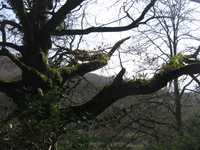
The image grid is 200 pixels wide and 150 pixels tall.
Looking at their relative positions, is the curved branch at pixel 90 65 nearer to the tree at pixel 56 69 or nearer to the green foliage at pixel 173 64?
the tree at pixel 56 69

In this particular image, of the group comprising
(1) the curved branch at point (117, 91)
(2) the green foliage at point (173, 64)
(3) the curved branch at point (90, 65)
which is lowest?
(1) the curved branch at point (117, 91)

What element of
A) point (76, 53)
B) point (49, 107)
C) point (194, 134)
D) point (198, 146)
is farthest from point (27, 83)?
point (194, 134)

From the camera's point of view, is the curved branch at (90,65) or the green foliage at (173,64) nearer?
the green foliage at (173,64)

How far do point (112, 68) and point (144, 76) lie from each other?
137 centimetres

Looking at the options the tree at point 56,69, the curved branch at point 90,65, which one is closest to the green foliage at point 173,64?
the tree at point 56,69

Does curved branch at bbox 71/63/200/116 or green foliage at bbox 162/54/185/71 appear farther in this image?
green foliage at bbox 162/54/185/71

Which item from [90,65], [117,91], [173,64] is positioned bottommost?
[117,91]

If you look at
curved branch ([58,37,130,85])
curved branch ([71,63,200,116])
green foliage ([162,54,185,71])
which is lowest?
curved branch ([71,63,200,116])

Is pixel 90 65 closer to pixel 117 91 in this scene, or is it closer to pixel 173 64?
pixel 117 91

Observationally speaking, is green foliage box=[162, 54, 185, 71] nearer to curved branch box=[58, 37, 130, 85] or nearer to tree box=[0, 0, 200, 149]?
tree box=[0, 0, 200, 149]

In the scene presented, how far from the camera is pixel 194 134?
5.83 m

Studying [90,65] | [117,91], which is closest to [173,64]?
[117,91]

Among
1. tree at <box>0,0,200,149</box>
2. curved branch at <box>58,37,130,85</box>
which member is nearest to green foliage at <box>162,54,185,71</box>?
tree at <box>0,0,200,149</box>

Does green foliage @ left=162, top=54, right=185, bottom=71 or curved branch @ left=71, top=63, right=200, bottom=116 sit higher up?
green foliage @ left=162, top=54, right=185, bottom=71
